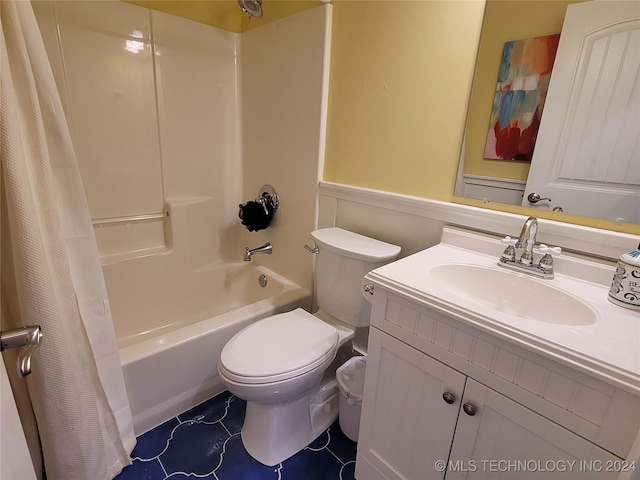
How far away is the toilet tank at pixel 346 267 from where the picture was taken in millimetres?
1247

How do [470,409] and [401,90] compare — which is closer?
[470,409]

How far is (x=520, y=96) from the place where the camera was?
1024 millimetres

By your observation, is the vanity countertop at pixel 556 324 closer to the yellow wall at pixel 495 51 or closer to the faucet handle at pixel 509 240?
the faucet handle at pixel 509 240

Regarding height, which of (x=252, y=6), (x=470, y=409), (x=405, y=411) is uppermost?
(x=252, y=6)

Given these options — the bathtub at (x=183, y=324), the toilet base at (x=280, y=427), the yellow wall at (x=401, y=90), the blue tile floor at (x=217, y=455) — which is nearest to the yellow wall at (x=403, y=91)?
the yellow wall at (x=401, y=90)

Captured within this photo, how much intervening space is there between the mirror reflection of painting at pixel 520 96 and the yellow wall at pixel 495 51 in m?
0.02

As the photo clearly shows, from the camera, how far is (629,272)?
0.77 m

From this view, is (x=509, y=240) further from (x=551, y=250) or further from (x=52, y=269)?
(x=52, y=269)

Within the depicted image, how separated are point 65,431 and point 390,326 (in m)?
0.96

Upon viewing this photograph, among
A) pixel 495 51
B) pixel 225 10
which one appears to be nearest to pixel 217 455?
pixel 495 51

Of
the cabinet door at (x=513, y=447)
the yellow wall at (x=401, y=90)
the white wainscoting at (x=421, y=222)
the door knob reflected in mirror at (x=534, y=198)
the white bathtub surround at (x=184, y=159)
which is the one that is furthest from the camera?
the white bathtub surround at (x=184, y=159)

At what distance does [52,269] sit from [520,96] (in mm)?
1434

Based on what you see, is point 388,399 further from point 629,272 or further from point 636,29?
point 636,29

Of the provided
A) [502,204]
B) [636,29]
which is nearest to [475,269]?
[502,204]
